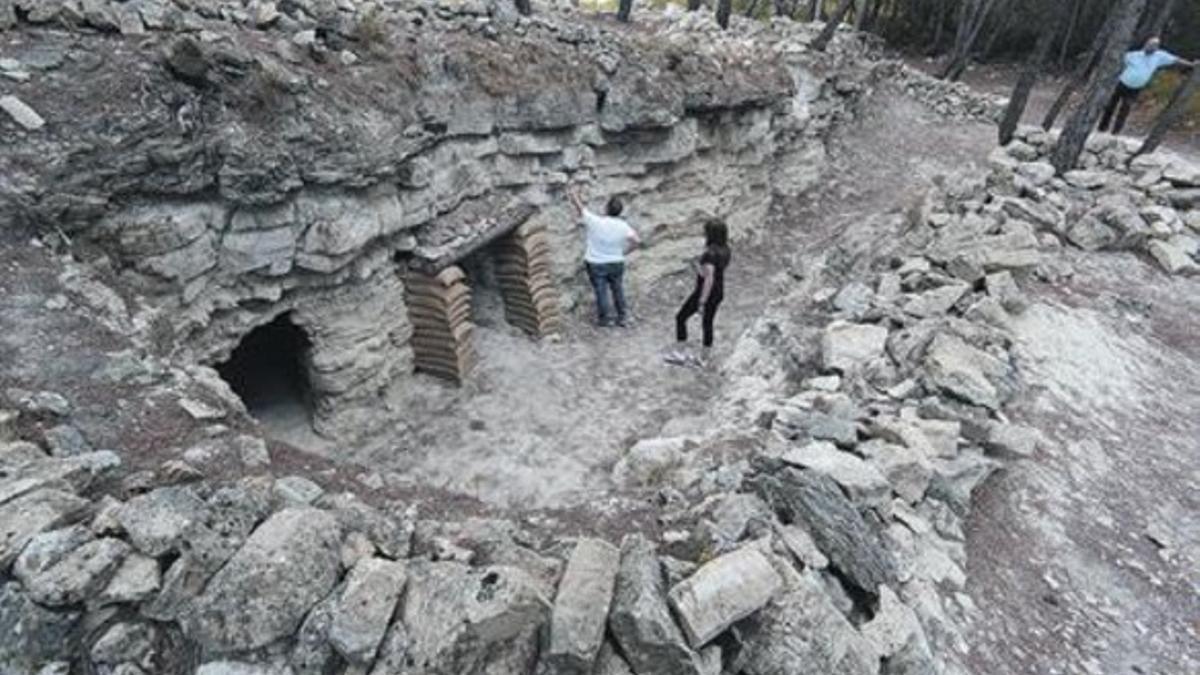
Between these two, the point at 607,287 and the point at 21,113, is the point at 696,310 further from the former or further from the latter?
the point at 21,113

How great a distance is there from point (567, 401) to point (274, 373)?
3.99 meters

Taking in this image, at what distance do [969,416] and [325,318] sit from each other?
Answer: 7017mm

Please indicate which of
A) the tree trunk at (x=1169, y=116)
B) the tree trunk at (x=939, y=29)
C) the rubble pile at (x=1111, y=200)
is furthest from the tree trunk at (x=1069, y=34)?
the rubble pile at (x=1111, y=200)

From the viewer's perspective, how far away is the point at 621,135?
12.9 meters

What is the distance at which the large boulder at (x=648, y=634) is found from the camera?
12.8 ft

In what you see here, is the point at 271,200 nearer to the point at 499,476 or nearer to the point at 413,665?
the point at 499,476

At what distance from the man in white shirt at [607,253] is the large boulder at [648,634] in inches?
313

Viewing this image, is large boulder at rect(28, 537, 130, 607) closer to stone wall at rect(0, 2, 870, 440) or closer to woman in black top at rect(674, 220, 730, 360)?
stone wall at rect(0, 2, 870, 440)

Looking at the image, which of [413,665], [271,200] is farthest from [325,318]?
[413,665]

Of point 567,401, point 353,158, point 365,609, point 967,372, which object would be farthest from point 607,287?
point 365,609

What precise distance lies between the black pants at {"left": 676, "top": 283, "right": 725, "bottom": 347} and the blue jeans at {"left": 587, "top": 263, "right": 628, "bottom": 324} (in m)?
1.05

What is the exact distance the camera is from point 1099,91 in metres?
12.7

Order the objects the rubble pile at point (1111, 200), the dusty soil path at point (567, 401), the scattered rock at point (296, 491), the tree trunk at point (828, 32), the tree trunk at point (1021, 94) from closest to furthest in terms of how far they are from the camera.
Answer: the scattered rock at point (296, 491), the dusty soil path at point (567, 401), the rubble pile at point (1111, 200), the tree trunk at point (1021, 94), the tree trunk at point (828, 32)

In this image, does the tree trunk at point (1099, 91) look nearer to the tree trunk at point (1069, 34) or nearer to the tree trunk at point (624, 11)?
the tree trunk at point (624, 11)
